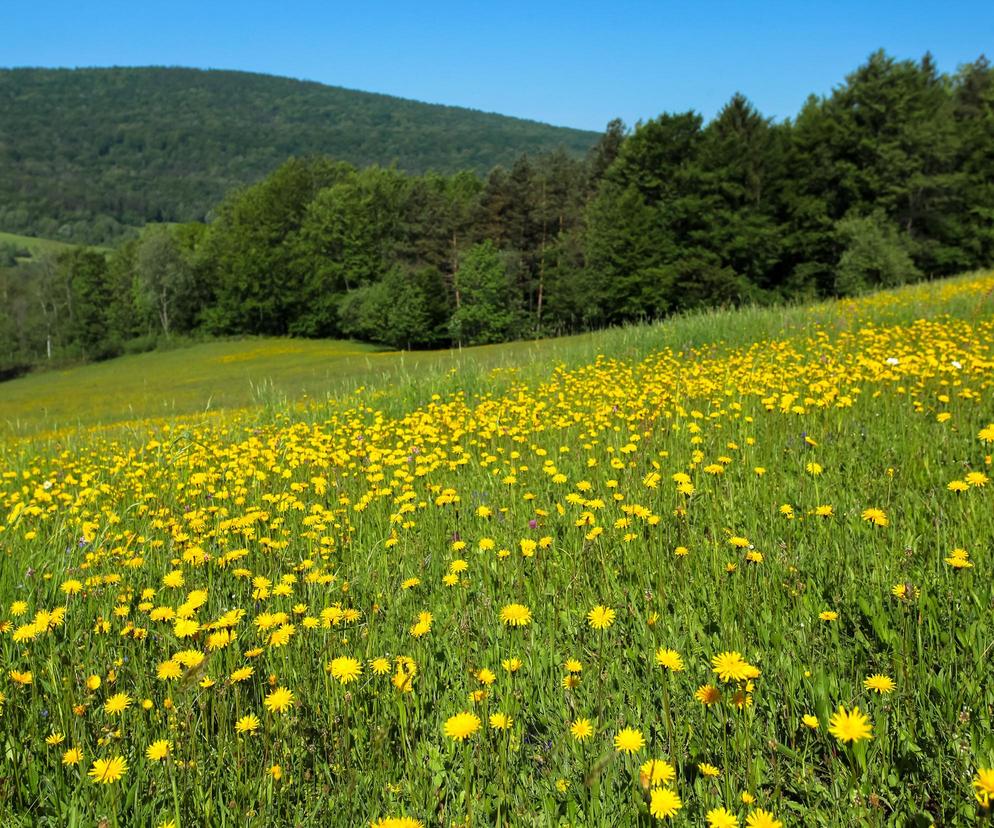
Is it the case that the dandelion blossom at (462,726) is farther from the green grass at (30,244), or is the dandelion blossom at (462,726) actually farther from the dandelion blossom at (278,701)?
the green grass at (30,244)

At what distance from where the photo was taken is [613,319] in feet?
133

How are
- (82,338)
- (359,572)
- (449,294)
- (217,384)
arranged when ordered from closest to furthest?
1. (359,572)
2. (217,384)
3. (449,294)
4. (82,338)

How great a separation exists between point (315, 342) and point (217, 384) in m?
21.1

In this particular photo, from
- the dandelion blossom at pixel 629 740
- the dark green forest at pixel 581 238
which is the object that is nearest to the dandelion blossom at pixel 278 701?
the dandelion blossom at pixel 629 740

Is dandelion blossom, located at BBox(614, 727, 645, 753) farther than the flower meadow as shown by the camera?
No

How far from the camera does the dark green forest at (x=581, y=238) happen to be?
36.4 meters

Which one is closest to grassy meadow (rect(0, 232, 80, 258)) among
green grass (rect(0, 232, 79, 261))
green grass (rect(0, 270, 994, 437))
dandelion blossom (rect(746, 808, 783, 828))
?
green grass (rect(0, 232, 79, 261))

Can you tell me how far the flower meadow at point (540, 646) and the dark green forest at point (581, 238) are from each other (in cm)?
2525

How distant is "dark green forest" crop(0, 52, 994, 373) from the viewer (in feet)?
120

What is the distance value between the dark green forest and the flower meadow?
25.3 metres

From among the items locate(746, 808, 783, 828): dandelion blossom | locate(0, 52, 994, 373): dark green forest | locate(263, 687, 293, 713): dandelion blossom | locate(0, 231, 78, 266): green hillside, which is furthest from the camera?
locate(0, 231, 78, 266): green hillside

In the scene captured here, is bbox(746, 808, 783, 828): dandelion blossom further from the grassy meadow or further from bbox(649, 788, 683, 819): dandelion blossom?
the grassy meadow

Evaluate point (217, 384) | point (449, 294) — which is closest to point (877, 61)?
point (449, 294)

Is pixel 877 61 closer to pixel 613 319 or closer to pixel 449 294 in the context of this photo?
pixel 613 319
